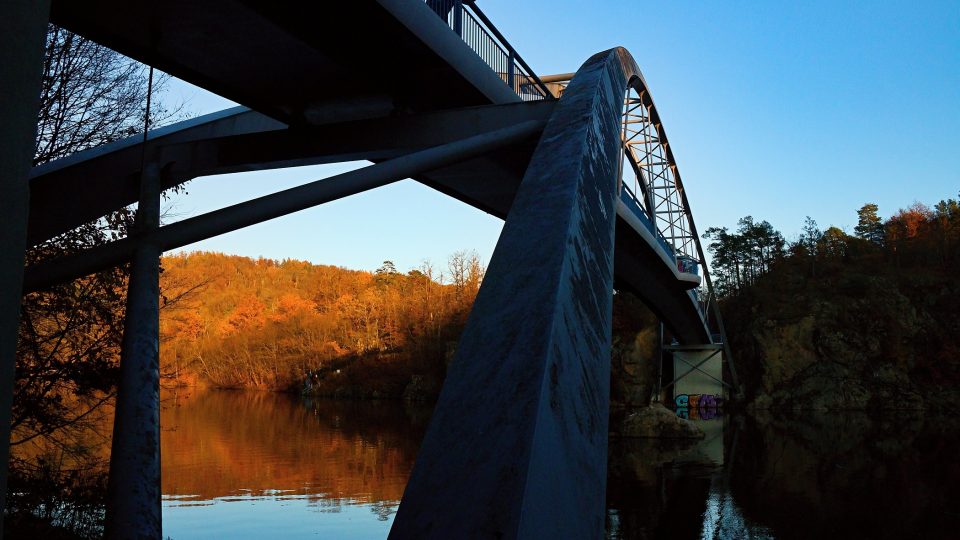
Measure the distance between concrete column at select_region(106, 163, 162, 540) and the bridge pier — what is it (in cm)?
272

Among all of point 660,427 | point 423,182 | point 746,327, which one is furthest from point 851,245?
point 423,182

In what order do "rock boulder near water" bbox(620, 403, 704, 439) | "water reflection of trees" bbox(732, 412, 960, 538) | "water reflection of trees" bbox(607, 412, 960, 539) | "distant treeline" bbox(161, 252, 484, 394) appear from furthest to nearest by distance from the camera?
"distant treeline" bbox(161, 252, 484, 394) < "rock boulder near water" bbox(620, 403, 704, 439) < "water reflection of trees" bbox(732, 412, 960, 538) < "water reflection of trees" bbox(607, 412, 960, 539)

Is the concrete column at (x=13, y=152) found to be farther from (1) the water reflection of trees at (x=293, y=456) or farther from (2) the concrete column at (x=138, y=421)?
(1) the water reflection of trees at (x=293, y=456)

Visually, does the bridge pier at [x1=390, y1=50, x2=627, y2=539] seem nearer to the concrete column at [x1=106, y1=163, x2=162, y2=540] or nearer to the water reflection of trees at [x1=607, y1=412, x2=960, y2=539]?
the concrete column at [x1=106, y1=163, x2=162, y2=540]

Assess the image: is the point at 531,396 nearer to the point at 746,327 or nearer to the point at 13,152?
the point at 13,152

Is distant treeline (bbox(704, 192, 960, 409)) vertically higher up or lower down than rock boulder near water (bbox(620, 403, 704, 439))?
higher up

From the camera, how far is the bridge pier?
173 centimetres

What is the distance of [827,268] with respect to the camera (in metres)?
52.0

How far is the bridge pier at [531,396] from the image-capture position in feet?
5.67

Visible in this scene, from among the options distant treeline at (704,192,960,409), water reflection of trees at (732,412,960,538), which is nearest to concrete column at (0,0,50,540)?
water reflection of trees at (732,412,960,538)

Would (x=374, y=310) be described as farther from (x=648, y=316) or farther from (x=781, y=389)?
(x=781, y=389)

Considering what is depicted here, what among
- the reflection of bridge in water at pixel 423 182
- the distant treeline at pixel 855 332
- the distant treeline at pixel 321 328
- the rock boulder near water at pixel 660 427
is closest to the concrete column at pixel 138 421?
the reflection of bridge in water at pixel 423 182

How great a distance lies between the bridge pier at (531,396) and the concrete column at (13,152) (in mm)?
1068

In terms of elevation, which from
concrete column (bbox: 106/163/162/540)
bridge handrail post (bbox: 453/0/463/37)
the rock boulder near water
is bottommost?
the rock boulder near water
